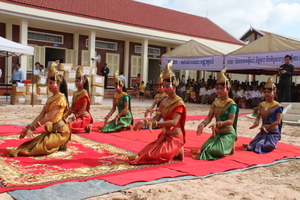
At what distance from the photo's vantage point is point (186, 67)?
1534cm

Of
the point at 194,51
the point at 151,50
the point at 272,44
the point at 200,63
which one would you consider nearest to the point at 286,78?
the point at 272,44

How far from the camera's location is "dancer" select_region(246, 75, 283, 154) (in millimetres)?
5484

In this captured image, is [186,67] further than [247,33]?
No

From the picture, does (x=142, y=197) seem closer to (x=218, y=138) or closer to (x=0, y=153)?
(x=218, y=138)

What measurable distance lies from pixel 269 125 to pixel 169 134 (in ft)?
6.53

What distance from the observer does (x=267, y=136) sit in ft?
18.4

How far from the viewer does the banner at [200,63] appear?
45.8 ft

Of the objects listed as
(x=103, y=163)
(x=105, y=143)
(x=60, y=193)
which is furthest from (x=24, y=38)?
(x=60, y=193)

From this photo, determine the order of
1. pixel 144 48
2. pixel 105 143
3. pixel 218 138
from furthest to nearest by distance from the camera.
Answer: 1. pixel 144 48
2. pixel 105 143
3. pixel 218 138

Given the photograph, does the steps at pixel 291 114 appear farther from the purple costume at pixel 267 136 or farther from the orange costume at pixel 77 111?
the orange costume at pixel 77 111

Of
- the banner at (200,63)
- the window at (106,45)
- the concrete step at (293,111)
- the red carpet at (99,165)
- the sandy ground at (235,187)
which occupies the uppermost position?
the window at (106,45)

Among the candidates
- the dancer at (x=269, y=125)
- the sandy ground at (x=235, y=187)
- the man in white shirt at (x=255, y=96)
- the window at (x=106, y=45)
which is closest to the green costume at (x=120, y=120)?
the dancer at (x=269, y=125)

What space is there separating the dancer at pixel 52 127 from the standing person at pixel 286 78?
6975 mm

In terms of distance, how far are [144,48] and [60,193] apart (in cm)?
1668
